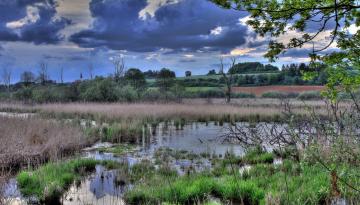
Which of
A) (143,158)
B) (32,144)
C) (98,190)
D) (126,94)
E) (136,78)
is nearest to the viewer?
(98,190)

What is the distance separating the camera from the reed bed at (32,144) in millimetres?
11250

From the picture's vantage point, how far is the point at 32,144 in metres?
13.1

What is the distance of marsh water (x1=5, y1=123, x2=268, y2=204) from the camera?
27.0 ft

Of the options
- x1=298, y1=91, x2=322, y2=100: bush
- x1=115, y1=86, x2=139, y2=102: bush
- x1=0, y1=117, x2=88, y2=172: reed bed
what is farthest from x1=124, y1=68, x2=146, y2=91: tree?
x1=0, y1=117, x2=88, y2=172: reed bed

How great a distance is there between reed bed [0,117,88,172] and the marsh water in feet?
2.82

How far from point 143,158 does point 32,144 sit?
4.16m

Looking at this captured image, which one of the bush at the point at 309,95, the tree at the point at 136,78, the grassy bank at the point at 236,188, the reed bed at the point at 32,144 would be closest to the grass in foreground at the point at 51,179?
the reed bed at the point at 32,144

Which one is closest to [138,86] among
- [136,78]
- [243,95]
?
[136,78]

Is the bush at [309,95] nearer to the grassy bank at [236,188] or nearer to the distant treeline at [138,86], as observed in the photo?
the distant treeline at [138,86]

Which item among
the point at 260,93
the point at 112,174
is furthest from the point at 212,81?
the point at 112,174

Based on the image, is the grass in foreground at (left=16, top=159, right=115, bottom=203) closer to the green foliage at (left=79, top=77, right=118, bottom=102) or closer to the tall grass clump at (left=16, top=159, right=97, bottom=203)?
the tall grass clump at (left=16, top=159, right=97, bottom=203)

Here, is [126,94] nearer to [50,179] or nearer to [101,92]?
[101,92]

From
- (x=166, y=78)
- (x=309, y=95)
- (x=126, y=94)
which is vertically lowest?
(x=309, y=95)

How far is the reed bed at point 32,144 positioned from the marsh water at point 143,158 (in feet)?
2.82
